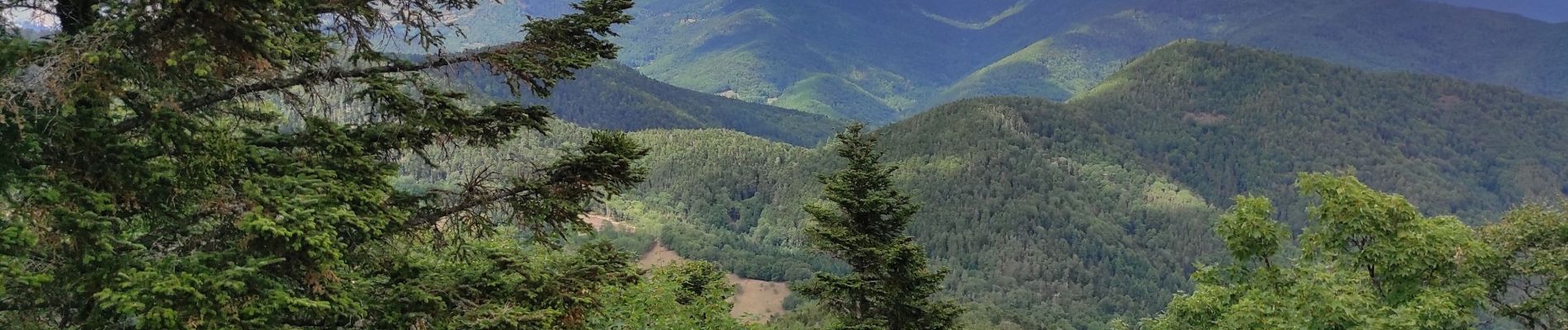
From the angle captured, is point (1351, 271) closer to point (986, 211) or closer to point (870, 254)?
point (870, 254)

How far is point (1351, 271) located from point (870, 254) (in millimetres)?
8251

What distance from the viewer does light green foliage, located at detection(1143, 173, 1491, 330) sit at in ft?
44.6

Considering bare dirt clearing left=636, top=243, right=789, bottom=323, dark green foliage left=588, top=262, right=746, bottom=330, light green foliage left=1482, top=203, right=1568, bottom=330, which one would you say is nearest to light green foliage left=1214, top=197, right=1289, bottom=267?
light green foliage left=1482, top=203, right=1568, bottom=330

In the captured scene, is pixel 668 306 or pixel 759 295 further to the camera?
pixel 759 295

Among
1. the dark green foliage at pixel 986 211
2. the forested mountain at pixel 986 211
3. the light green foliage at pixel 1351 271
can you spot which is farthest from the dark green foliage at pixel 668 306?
the dark green foliage at pixel 986 211

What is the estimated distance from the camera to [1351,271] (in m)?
15.2

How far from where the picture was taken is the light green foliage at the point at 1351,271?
535 inches

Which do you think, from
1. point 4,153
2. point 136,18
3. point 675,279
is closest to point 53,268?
point 4,153

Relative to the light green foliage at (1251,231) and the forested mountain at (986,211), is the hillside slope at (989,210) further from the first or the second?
the light green foliage at (1251,231)

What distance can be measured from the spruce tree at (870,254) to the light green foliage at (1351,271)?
4847 millimetres

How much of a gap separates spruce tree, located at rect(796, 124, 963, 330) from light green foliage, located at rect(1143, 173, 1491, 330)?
15.9 ft

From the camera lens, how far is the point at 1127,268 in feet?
490

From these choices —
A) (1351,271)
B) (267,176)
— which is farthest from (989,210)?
(267,176)

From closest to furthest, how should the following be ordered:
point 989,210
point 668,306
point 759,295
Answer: point 668,306, point 759,295, point 989,210
